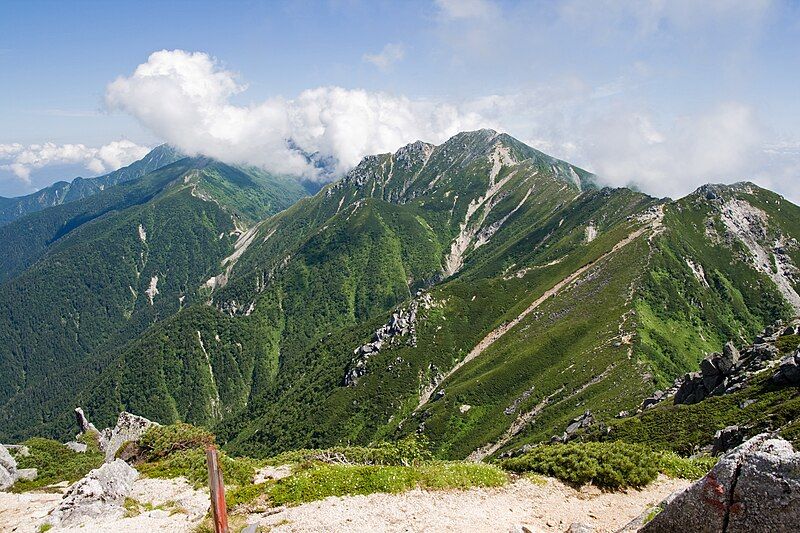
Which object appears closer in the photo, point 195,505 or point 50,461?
point 195,505

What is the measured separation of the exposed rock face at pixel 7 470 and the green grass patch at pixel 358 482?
3506cm

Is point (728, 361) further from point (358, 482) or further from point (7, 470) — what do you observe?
point (7, 470)

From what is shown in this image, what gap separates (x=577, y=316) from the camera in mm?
193125

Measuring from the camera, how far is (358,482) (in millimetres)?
29047

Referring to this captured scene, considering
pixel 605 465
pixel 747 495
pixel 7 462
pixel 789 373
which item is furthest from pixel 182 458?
pixel 789 373

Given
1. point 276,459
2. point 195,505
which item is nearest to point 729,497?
point 195,505

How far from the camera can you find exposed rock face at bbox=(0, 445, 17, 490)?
47375mm

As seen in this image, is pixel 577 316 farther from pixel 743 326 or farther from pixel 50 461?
pixel 50 461

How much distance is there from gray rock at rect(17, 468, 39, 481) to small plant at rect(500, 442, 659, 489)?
5248cm

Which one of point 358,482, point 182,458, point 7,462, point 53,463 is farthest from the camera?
point 53,463

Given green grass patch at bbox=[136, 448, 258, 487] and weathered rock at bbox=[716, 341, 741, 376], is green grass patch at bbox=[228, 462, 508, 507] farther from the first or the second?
weathered rock at bbox=[716, 341, 741, 376]

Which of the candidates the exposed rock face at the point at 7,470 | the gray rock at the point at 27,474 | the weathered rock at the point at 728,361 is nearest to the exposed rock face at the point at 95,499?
the exposed rock face at the point at 7,470

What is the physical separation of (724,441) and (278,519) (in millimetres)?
52201

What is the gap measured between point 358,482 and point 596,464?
50.2 ft
